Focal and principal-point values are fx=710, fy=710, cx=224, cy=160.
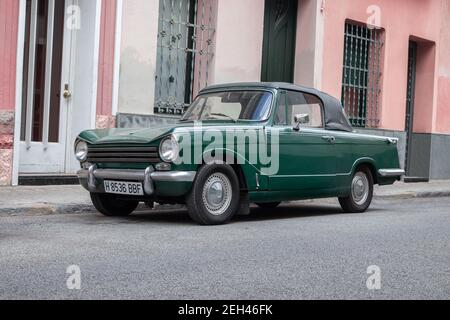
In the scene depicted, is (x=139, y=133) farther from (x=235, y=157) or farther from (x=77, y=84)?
(x=77, y=84)

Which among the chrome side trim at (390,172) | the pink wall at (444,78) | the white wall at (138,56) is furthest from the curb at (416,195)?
the white wall at (138,56)

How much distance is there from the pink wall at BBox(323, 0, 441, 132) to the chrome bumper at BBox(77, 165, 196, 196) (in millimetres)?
8493

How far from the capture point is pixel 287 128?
28.0 ft

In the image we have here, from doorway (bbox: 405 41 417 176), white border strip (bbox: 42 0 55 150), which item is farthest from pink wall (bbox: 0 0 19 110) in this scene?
doorway (bbox: 405 41 417 176)

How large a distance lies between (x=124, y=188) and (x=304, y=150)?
237 centimetres

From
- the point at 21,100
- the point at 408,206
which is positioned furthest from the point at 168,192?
the point at 408,206

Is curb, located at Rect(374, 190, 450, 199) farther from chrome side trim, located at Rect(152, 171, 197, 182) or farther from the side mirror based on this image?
chrome side trim, located at Rect(152, 171, 197, 182)

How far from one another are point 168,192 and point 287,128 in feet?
6.20

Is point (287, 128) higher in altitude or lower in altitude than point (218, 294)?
higher

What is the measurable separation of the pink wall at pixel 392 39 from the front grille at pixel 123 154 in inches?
329

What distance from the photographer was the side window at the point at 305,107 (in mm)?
8836

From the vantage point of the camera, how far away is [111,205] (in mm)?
8562

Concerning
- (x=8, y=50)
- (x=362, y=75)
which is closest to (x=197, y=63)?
(x=8, y=50)
